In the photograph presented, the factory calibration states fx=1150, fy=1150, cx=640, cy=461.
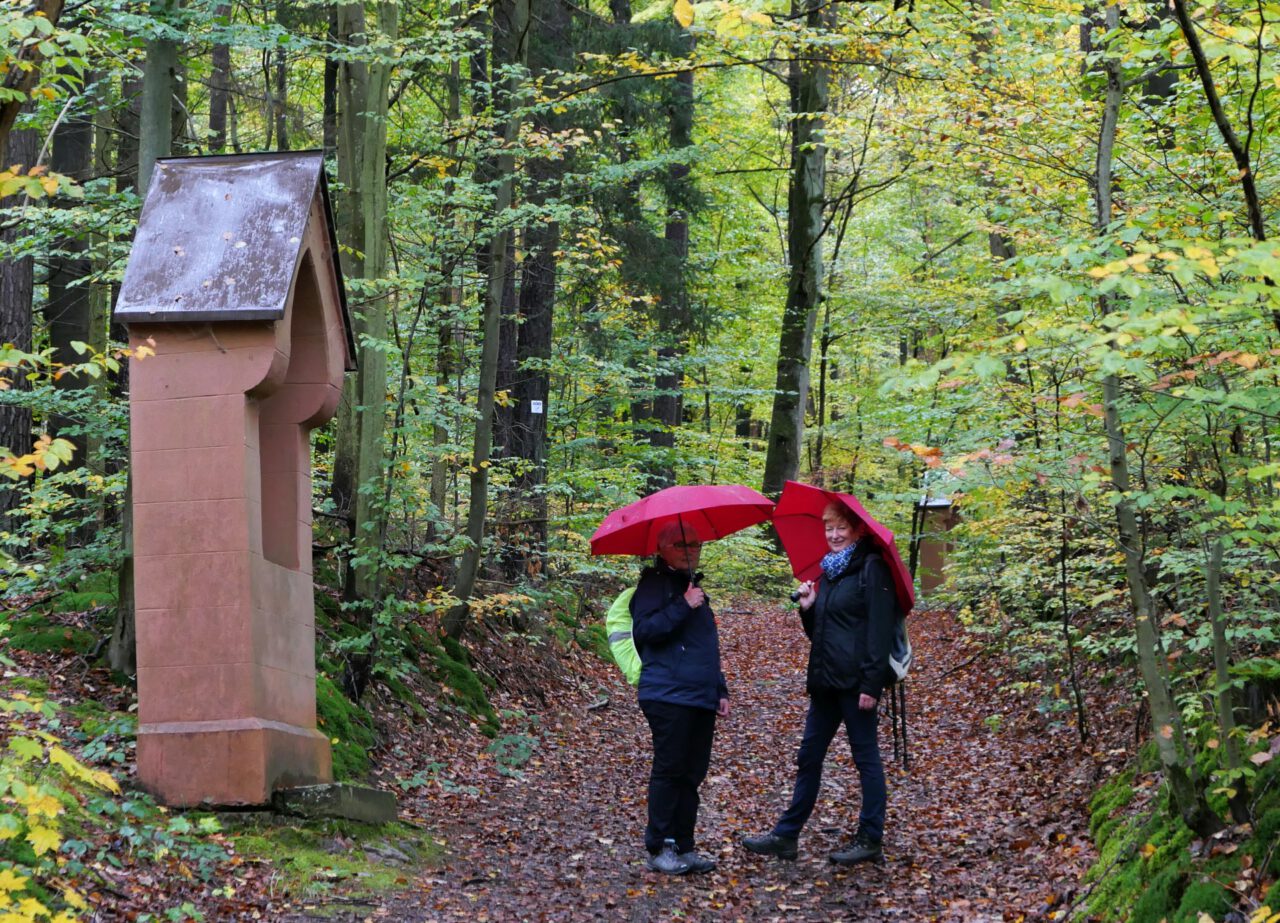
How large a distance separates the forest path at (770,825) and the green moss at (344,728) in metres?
0.52

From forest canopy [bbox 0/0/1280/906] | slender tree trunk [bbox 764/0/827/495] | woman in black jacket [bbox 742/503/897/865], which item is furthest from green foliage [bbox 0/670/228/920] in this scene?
slender tree trunk [bbox 764/0/827/495]

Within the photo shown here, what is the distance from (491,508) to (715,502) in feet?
21.5

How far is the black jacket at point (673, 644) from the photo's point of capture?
6340 mm

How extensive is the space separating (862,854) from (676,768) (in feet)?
3.75

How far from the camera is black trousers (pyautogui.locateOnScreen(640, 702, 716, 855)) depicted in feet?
20.7

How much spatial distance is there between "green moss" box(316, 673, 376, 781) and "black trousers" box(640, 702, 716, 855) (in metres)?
2.14

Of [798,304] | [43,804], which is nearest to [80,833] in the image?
[43,804]

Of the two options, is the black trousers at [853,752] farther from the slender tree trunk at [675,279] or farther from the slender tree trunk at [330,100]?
the slender tree trunk at [330,100]

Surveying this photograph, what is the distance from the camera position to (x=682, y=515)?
21.6 ft

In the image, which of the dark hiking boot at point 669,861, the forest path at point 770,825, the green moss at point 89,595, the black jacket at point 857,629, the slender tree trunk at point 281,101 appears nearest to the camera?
the forest path at point 770,825

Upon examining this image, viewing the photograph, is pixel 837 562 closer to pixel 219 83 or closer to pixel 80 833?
pixel 80 833

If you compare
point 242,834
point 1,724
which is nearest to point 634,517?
point 242,834

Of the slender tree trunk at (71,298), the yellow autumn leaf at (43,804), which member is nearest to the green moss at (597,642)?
the slender tree trunk at (71,298)

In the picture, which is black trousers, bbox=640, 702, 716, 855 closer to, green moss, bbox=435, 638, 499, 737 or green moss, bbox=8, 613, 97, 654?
green moss, bbox=435, 638, 499, 737
